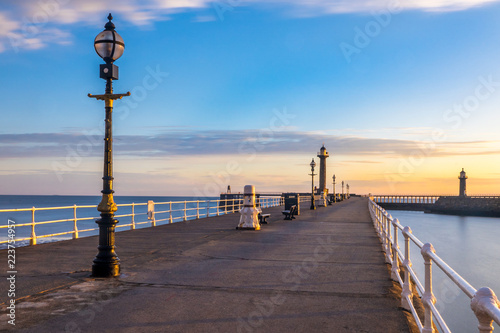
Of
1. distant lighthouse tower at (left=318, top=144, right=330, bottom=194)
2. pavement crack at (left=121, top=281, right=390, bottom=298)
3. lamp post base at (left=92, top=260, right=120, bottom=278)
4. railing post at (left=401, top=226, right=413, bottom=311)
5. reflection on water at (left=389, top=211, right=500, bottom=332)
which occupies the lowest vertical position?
reflection on water at (left=389, top=211, right=500, bottom=332)

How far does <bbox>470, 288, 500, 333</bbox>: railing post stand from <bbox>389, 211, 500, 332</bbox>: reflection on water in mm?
28540

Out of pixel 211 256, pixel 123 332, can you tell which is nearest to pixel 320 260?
pixel 211 256

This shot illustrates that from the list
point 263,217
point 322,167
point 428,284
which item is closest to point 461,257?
point 322,167

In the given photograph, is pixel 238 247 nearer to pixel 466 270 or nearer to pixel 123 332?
pixel 123 332

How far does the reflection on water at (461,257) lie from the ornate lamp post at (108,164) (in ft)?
82.9

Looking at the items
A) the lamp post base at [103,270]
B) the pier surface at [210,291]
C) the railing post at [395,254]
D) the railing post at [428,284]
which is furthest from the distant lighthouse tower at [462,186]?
the railing post at [428,284]

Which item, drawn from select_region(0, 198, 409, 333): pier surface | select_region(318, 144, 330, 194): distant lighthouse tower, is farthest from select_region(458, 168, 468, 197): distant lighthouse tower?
select_region(0, 198, 409, 333): pier surface

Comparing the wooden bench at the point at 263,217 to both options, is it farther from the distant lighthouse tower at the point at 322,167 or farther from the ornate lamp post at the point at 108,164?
the distant lighthouse tower at the point at 322,167

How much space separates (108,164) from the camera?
888 centimetres

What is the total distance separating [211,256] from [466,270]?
44.3 metres

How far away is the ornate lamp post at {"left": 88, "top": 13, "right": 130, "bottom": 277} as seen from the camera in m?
8.70

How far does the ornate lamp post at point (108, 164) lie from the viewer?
870cm

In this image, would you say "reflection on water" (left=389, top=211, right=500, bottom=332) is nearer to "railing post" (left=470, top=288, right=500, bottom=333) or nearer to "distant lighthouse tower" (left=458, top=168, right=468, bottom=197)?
"distant lighthouse tower" (left=458, top=168, right=468, bottom=197)

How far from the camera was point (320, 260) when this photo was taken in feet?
36.0
